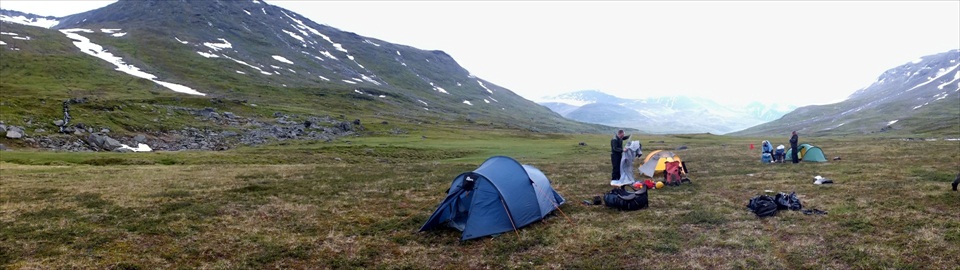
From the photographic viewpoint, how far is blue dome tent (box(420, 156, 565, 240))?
15914 millimetres

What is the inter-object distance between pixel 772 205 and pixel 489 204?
10010 millimetres

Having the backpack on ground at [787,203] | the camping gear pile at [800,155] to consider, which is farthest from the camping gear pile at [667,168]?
the camping gear pile at [800,155]

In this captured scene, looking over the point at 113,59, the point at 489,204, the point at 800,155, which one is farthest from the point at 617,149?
the point at 113,59

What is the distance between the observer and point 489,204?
643 inches

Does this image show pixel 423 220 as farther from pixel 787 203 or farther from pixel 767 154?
pixel 767 154

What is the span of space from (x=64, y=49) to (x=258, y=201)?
140647 mm

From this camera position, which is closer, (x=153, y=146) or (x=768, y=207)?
(x=768, y=207)

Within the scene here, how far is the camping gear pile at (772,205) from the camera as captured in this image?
16.7 meters

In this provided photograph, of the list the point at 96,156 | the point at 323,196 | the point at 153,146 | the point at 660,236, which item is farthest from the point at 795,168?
the point at 153,146

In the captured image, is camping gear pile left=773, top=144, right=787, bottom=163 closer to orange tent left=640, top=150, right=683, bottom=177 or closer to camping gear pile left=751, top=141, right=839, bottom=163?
camping gear pile left=751, top=141, right=839, bottom=163

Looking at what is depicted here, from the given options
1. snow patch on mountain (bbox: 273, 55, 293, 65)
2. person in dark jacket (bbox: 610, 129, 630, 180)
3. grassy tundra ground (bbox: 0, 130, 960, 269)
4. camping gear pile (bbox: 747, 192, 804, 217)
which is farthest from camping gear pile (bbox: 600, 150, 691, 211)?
snow patch on mountain (bbox: 273, 55, 293, 65)

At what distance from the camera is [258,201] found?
21.4 meters

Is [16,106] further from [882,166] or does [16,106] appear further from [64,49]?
[64,49]

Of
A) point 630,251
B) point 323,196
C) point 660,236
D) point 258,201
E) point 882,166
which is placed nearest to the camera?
point 630,251
